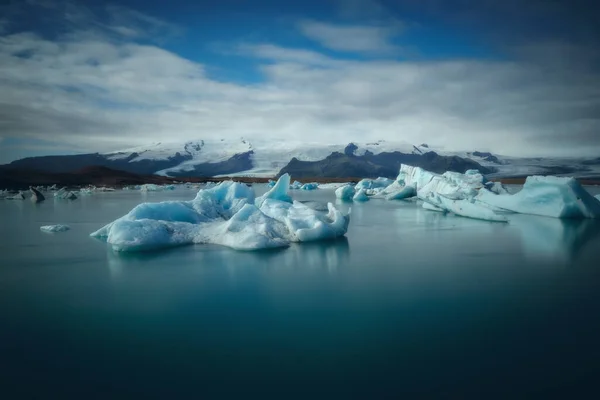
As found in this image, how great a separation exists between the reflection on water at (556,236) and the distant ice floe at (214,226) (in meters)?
3.14

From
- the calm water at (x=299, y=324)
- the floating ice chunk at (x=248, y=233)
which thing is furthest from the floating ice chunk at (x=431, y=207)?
the floating ice chunk at (x=248, y=233)

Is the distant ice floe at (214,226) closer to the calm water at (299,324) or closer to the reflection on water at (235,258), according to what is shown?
the reflection on water at (235,258)

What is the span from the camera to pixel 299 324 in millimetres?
2934

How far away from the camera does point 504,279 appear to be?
4285 mm

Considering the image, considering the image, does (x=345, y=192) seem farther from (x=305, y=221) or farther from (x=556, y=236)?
(x=305, y=221)

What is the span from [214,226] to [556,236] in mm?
6222

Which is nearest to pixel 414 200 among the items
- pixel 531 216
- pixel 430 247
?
pixel 531 216

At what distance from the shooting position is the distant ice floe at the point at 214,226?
5.79 m

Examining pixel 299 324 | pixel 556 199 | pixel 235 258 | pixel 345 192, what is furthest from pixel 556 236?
pixel 345 192

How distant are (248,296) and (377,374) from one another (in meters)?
1.74

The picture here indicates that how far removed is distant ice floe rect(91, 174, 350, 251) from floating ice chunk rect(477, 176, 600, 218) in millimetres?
5328

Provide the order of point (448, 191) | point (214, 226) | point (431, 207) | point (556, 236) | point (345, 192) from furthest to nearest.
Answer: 1. point (345, 192)
2. point (448, 191)
3. point (431, 207)
4. point (556, 236)
5. point (214, 226)

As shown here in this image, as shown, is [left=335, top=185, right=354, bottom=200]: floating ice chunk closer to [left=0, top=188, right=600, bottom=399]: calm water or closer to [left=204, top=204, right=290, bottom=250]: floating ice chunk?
[left=204, top=204, right=290, bottom=250]: floating ice chunk

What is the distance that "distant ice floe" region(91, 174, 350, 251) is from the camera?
5.79 metres
